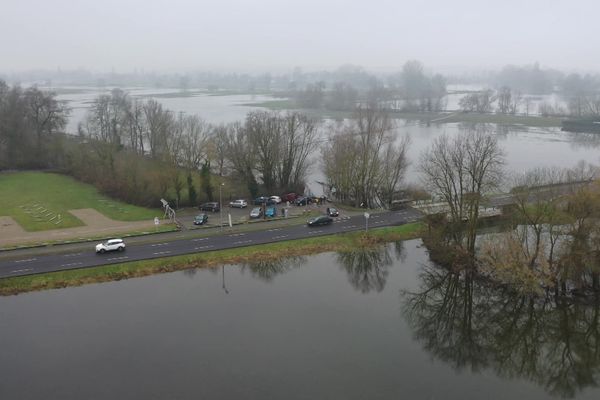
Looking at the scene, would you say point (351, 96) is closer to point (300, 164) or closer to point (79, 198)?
point (300, 164)

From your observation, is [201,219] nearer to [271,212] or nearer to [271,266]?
[271,212]

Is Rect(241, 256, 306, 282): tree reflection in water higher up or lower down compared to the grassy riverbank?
lower down

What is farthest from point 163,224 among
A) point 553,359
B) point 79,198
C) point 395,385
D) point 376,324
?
point 553,359

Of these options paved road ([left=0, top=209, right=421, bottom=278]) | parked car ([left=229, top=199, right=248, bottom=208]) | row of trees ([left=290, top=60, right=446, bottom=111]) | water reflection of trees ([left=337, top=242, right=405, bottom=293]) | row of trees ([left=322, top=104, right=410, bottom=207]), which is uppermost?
row of trees ([left=290, top=60, right=446, bottom=111])

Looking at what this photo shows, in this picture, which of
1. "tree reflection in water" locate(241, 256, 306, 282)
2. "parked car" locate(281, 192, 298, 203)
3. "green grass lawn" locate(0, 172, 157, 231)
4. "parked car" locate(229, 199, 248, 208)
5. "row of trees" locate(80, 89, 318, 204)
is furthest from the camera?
"row of trees" locate(80, 89, 318, 204)

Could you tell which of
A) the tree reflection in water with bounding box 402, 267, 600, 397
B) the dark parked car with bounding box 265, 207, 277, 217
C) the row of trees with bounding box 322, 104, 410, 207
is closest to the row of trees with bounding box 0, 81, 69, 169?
the dark parked car with bounding box 265, 207, 277, 217

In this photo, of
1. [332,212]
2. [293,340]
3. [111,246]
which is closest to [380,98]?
[332,212]

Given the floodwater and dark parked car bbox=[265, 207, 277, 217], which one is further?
the floodwater

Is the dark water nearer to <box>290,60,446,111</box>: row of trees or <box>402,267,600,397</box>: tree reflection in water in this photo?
<box>402,267,600,397</box>: tree reflection in water
